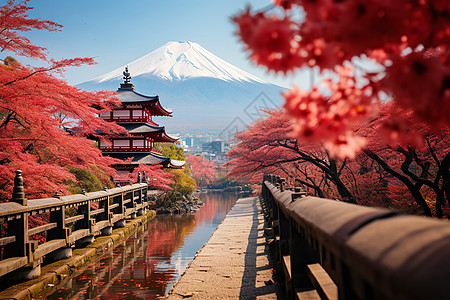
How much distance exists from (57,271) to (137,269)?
197 centimetres

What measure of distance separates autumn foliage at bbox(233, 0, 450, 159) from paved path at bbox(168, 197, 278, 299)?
3.91m

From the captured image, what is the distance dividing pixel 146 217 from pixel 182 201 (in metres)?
7.01

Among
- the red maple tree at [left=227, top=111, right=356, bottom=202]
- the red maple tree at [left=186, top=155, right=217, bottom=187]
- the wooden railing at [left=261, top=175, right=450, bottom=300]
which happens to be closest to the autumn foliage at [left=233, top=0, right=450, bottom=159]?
the wooden railing at [left=261, top=175, right=450, bottom=300]

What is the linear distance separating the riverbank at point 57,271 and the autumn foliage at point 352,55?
5.47 meters

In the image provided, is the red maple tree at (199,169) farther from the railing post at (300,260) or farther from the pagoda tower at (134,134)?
the railing post at (300,260)

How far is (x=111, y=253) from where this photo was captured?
985 cm

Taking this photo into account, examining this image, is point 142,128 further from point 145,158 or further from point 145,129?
point 145,158

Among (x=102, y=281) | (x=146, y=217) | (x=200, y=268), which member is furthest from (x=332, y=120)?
(x=146, y=217)

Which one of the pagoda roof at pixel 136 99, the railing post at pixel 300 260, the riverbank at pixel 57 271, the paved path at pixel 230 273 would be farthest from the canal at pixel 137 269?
the pagoda roof at pixel 136 99

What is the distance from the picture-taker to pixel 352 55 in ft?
4.07

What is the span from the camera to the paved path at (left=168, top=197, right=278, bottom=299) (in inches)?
195

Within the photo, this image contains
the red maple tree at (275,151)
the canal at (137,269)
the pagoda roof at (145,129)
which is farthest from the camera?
the pagoda roof at (145,129)

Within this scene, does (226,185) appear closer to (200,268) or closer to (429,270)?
(200,268)

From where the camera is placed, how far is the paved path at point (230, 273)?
16.2 feet
